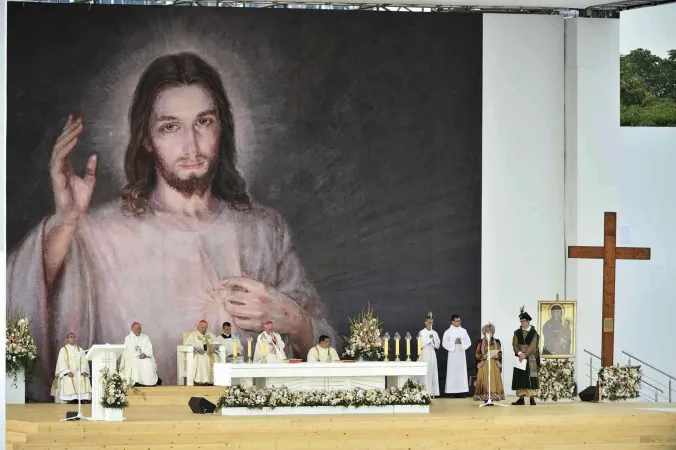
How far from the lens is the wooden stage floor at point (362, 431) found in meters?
15.5

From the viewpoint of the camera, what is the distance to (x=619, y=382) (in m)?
18.7

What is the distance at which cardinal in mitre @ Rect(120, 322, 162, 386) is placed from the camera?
19.4 metres

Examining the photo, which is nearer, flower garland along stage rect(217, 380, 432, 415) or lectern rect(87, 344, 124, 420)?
lectern rect(87, 344, 124, 420)

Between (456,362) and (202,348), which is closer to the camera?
(202,348)

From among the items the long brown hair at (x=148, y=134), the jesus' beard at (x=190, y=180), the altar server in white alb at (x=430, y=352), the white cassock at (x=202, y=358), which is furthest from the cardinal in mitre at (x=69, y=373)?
the altar server in white alb at (x=430, y=352)

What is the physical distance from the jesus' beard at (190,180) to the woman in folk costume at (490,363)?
5469 millimetres

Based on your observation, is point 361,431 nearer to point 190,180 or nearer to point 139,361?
point 139,361

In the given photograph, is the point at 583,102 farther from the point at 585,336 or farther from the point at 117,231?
the point at 117,231

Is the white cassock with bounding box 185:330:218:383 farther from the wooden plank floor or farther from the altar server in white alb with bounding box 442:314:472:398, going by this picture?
the altar server in white alb with bounding box 442:314:472:398

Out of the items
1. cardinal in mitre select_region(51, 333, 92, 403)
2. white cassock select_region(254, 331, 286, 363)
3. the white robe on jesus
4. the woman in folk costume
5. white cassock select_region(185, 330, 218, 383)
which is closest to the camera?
the woman in folk costume

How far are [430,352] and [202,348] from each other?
12.3 ft

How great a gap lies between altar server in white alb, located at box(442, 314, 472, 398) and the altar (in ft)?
9.23

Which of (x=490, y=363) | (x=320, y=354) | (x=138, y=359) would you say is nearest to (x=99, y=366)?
(x=138, y=359)

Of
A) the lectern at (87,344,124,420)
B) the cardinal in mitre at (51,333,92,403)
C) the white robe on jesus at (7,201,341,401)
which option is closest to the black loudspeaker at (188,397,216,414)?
the lectern at (87,344,124,420)
